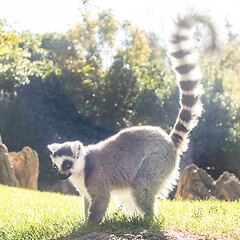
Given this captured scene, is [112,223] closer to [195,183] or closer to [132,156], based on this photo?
[132,156]

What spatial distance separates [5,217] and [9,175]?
6.39m

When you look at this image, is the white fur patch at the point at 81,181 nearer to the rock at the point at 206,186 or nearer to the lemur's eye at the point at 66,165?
the lemur's eye at the point at 66,165

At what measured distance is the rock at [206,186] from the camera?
33.8ft

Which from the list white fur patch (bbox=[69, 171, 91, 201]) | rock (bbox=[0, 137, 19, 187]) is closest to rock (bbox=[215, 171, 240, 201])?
white fur patch (bbox=[69, 171, 91, 201])

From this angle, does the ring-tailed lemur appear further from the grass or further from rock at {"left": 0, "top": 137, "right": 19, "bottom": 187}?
rock at {"left": 0, "top": 137, "right": 19, "bottom": 187}

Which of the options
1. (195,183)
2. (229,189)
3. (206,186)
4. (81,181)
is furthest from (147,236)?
(206,186)

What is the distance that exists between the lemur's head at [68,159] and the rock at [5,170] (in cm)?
751

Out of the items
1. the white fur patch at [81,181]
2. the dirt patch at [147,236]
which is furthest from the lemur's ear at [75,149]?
the dirt patch at [147,236]

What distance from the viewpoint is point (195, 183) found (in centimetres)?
1084

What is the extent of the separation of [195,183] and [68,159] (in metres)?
6.25

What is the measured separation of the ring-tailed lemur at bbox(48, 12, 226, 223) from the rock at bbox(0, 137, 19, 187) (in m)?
7.22

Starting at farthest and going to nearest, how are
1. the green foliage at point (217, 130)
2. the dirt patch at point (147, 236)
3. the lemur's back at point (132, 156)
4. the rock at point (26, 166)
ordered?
the green foliage at point (217, 130) < the rock at point (26, 166) < the lemur's back at point (132, 156) < the dirt patch at point (147, 236)

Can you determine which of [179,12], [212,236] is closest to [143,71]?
[179,12]

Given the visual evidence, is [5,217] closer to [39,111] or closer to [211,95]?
[39,111]
